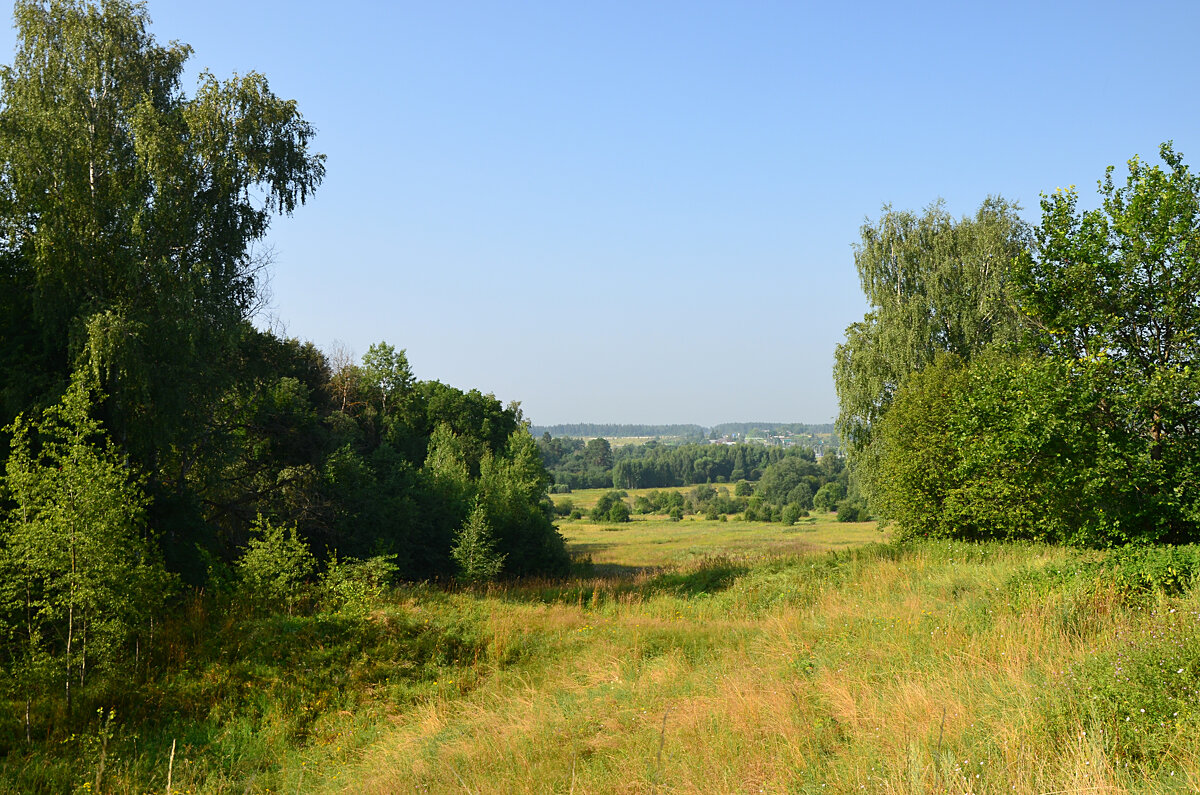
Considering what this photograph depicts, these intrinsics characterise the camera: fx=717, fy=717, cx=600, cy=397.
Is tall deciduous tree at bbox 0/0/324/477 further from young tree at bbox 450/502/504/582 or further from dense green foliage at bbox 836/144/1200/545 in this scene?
dense green foliage at bbox 836/144/1200/545

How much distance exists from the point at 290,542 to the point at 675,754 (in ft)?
39.9

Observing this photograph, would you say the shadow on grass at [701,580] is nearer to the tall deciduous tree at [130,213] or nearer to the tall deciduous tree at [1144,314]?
the tall deciduous tree at [1144,314]

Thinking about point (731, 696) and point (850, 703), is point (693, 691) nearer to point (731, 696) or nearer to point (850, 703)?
point (731, 696)

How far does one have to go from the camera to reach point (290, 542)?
15617 mm

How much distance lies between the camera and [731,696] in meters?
7.01

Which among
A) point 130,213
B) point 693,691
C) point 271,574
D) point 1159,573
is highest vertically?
point 130,213

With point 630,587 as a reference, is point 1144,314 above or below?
above

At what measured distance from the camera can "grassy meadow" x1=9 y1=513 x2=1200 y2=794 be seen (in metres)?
4.68

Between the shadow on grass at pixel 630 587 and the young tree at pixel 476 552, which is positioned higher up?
the young tree at pixel 476 552

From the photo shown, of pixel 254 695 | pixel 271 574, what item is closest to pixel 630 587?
pixel 271 574

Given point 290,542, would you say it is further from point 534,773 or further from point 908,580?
point 908,580

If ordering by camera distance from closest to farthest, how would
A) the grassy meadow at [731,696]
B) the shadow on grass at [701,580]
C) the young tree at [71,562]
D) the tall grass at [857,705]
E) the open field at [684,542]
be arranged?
1. the tall grass at [857,705]
2. the grassy meadow at [731,696]
3. the young tree at [71,562]
4. the shadow on grass at [701,580]
5. the open field at [684,542]

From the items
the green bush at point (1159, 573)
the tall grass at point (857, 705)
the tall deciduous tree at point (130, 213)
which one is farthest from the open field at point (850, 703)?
the tall deciduous tree at point (130, 213)

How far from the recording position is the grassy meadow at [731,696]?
4.68 m
